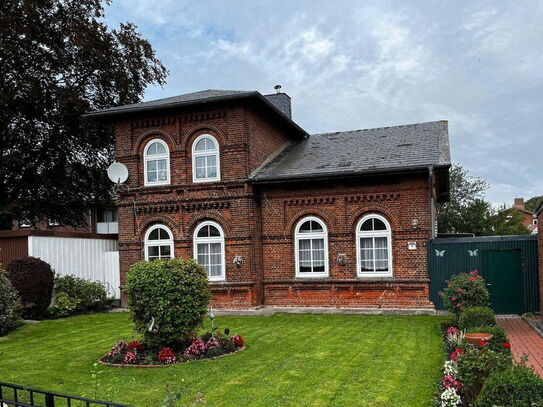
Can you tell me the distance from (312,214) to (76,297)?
8320mm

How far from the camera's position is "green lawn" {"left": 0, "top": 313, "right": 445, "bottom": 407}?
7332mm

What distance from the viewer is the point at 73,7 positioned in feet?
73.0

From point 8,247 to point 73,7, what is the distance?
1111cm

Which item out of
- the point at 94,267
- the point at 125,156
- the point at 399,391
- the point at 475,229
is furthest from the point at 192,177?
the point at 475,229

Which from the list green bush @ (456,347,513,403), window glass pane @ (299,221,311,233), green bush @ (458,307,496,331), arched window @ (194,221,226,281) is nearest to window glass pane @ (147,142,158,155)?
arched window @ (194,221,226,281)

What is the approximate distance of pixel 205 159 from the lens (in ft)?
58.4

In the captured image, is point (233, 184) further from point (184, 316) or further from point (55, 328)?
point (184, 316)

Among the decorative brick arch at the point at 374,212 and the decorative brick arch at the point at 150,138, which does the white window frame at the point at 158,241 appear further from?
the decorative brick arch at the point at 374,212

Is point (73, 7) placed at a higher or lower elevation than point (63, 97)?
higher

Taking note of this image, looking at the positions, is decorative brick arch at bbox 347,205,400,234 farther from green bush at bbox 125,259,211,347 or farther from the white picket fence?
the white picket fence

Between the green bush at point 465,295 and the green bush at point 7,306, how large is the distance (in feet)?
36.6

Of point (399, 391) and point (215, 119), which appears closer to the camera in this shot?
point (399, 391)

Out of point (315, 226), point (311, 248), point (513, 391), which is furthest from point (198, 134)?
point (513, 391)

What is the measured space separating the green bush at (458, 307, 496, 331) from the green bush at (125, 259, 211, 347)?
5248 millimetres
